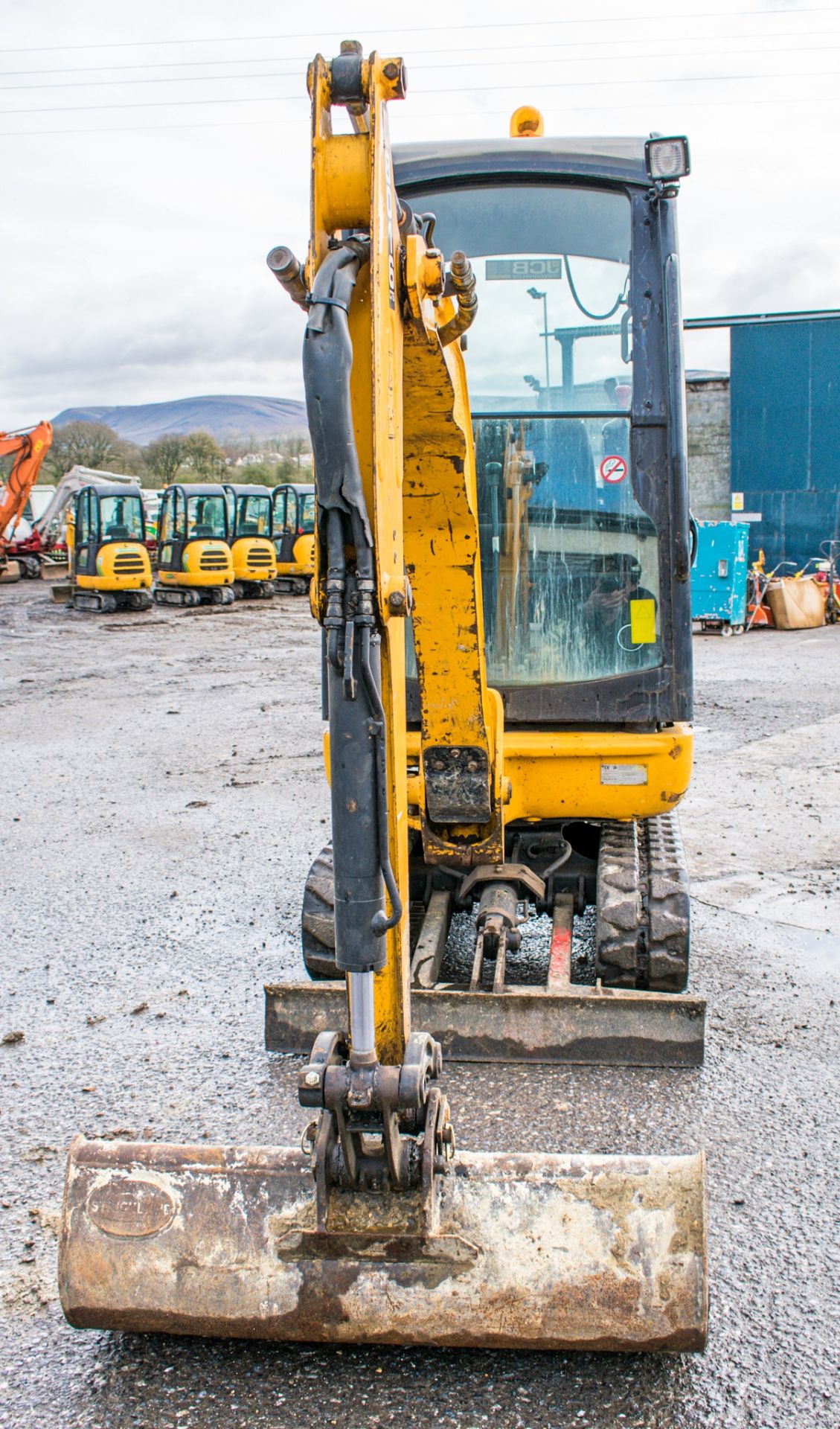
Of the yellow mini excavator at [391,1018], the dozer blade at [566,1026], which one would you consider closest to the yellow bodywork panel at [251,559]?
the yellow mini excavator at [391,1018]

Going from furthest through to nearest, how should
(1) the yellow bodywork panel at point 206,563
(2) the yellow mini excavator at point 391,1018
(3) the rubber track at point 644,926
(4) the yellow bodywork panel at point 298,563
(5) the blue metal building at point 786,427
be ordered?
(4) the yellow bodywork panel at point 298,563, (1) the yellow bodywork panel at point 206,563, (5) the blue metal building at point 786,427, (3) the rubber track at point 644,926, (2) the yellow mini excavator at point 391,1018

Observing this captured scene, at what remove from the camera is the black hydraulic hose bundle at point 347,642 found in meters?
2.33

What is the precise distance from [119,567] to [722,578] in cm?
1237

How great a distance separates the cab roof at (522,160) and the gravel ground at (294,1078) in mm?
3138

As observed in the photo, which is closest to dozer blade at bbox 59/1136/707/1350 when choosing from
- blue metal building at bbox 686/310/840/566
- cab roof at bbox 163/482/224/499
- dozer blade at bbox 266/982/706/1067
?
dozer blade at bbox 266/982/706/1067

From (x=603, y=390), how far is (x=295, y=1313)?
3.24m

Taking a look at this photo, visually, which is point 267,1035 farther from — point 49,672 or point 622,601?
point 49,672

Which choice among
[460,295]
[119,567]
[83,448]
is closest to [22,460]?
[119,567]

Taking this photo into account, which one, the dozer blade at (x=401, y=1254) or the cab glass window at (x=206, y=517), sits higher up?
the cab glass window at (x=206, y=517)

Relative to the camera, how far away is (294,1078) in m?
4.00

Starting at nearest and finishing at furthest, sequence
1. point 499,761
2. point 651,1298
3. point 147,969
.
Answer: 1. point 651,1298
2. point 499,761
3. point 147,969

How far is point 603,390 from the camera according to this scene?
4375 mm

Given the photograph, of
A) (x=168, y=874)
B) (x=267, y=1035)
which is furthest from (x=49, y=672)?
(x=267, y=1035)

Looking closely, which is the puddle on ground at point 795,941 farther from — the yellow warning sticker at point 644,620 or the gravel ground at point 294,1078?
the yellow warning sticker at point 644,620
